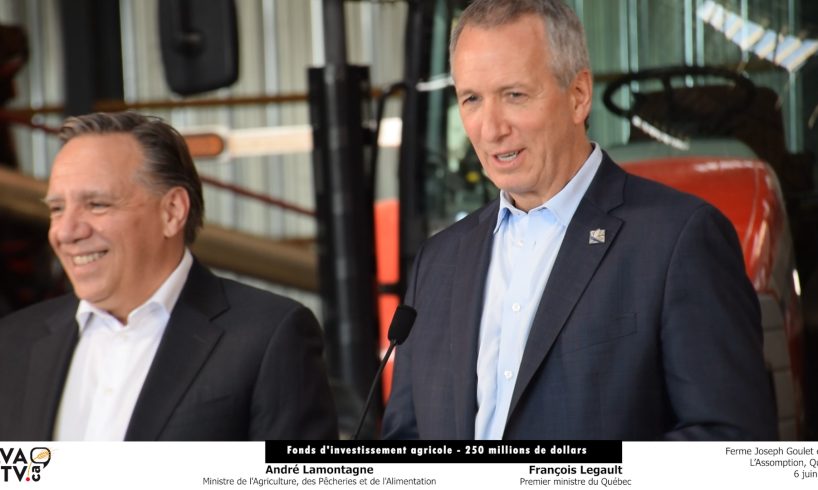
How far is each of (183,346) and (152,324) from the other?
0.21ft

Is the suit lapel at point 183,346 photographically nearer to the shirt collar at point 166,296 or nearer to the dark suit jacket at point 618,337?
the shirt collar at point 166,296

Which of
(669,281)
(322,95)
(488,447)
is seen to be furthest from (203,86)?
(669,281)

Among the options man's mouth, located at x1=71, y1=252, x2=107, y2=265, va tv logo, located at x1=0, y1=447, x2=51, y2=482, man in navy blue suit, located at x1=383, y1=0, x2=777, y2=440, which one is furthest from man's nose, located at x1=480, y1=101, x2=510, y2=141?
va tv logo, located at x1=0, y1=447, x2=51, y2=482

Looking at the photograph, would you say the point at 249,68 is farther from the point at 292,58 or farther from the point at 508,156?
the point at 508,156

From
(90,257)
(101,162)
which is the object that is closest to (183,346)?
(90,257)

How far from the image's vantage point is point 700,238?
5.21 ft

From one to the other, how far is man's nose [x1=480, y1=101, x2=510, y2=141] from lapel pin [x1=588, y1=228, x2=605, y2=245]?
0.18 metres

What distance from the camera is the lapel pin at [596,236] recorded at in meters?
1.69

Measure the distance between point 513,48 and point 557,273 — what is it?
306 mm

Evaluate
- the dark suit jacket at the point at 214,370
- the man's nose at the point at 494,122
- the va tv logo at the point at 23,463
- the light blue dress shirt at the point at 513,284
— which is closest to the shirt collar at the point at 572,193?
the light blue dress shirt at the point at 513,284

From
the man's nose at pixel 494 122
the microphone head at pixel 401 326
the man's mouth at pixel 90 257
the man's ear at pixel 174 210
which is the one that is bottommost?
the microphone head at pixel 401 326

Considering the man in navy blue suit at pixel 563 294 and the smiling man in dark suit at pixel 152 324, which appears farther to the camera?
the smiling man in dark suit at pixel 152 324

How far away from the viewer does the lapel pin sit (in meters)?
1.69

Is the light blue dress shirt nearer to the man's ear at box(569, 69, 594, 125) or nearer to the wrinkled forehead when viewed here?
the man's ear at box(569, 69, 594, 125)
